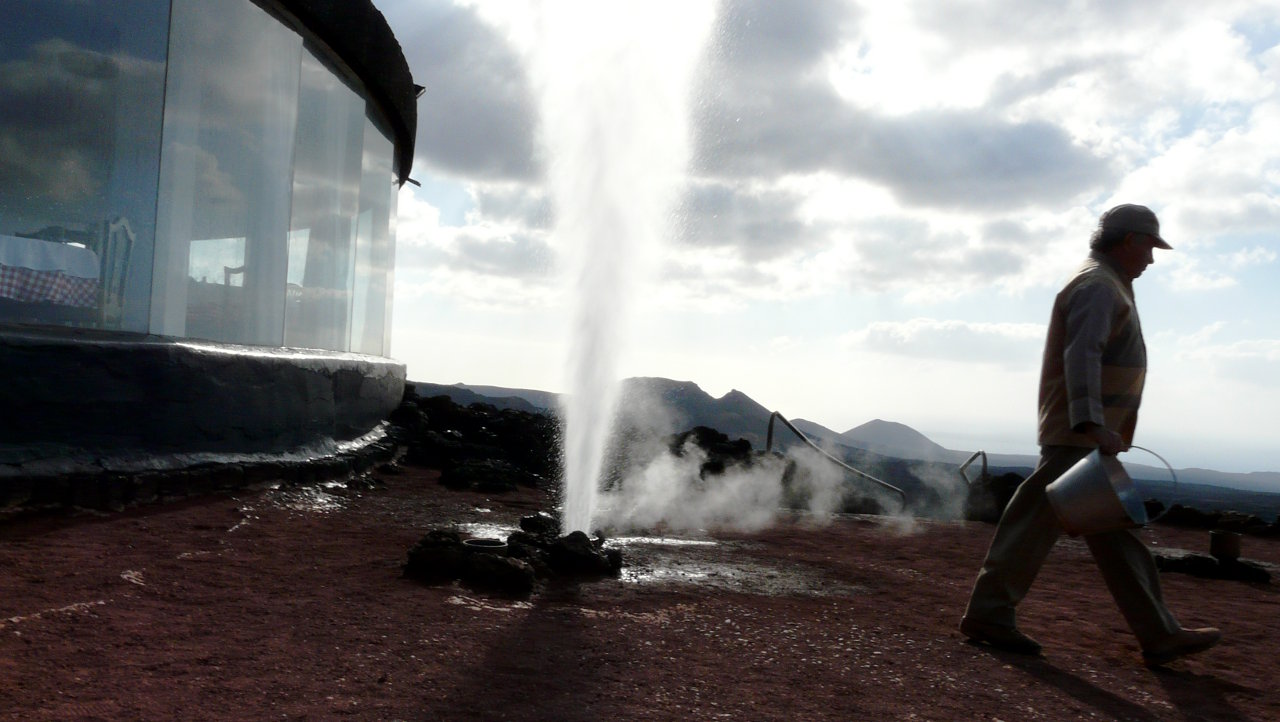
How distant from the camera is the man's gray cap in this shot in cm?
433

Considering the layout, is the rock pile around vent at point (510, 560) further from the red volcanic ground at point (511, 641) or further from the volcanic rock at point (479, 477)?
the volcanic rock at point (479, 477)

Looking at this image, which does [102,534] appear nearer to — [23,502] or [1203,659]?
[23,502]

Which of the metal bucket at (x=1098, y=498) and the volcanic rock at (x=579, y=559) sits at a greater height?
the metal bucket at (x=1098, y=498)

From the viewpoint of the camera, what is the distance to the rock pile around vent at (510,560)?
4754 millimetres

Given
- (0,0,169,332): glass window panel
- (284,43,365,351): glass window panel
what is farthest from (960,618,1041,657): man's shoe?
(284,43,365,351): glass window panel

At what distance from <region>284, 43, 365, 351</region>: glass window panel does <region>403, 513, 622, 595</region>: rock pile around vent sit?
15.1ft

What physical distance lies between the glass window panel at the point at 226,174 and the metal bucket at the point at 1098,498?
5.97 metres

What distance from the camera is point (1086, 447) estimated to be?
4.14m

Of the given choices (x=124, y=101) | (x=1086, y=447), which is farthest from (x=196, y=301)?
(x=1086, y=447)

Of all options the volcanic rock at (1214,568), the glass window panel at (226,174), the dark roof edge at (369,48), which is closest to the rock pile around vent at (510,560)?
the glass window panel at (226,174)

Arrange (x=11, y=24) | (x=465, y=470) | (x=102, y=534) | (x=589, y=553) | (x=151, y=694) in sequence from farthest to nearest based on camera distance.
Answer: (x=465, y=470) → (x=11, y=24) → (x=589, y=553) → (x=102, y=534) → (x=151, y=694)

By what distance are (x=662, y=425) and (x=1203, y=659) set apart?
1759cm

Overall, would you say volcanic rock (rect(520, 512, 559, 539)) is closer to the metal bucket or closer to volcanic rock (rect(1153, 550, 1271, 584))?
the metal bucket

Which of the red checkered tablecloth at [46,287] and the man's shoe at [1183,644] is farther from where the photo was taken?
the red checkered tablecloth at [46,287]
